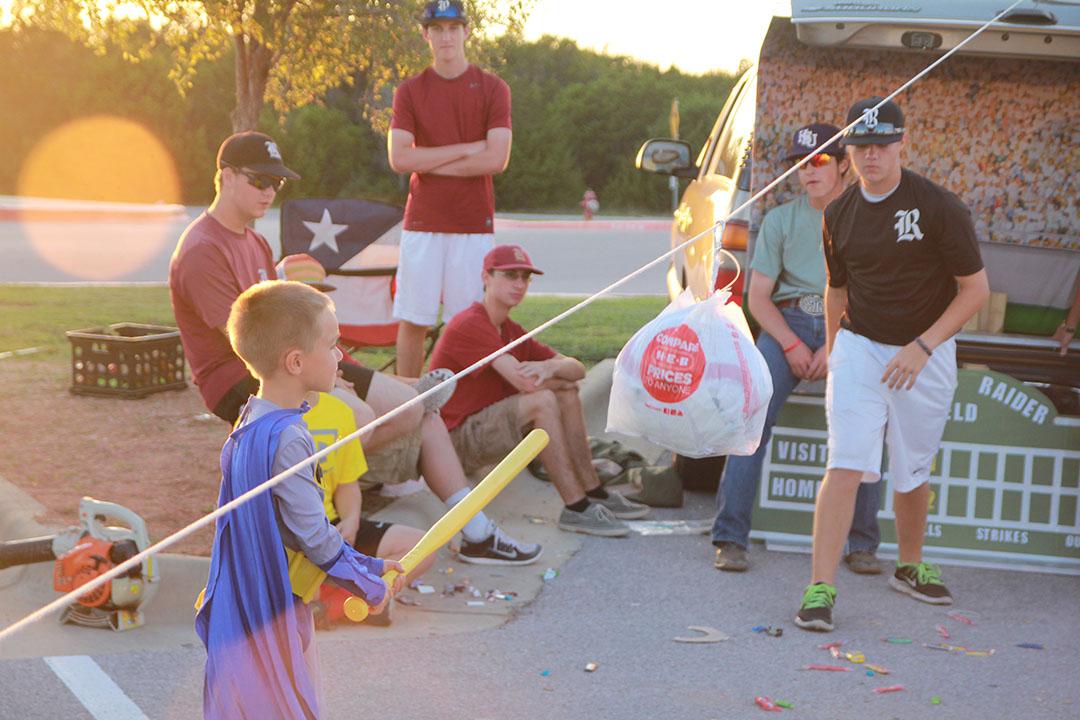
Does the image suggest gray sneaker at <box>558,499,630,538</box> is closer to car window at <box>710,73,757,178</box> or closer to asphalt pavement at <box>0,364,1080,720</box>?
asphalt pavement at <box>0,364,1080,720</box>

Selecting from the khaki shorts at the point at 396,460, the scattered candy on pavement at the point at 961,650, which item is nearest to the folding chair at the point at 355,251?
the khaki shorts at the point at 396,460

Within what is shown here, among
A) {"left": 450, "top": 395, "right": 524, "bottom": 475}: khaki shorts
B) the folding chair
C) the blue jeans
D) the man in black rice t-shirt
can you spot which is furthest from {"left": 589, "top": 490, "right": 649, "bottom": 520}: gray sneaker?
the folding chair

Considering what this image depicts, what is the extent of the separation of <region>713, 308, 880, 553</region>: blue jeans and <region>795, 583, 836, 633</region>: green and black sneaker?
859mm

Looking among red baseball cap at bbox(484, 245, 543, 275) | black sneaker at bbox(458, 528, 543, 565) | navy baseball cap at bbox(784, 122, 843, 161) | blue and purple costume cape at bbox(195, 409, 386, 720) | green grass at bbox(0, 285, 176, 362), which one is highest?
navy baseball cap at bbox(784, 122, 843, 161)

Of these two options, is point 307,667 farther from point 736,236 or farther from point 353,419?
point 736,236

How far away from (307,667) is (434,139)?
15.0ft

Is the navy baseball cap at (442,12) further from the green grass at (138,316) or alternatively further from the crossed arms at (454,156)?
the green grass at (138,316)

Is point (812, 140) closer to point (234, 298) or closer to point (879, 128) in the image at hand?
point (879, 128)

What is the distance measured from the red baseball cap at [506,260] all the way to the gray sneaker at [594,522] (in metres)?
1.10

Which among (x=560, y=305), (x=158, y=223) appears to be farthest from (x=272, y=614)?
(x=158, y=223)

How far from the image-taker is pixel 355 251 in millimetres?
9352

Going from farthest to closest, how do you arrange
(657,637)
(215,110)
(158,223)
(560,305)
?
(215,110) < (158,223) < (560,305) < (657,637)

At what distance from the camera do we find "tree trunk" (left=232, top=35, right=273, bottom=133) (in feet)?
39.3

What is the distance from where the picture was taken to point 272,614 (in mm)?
3285
